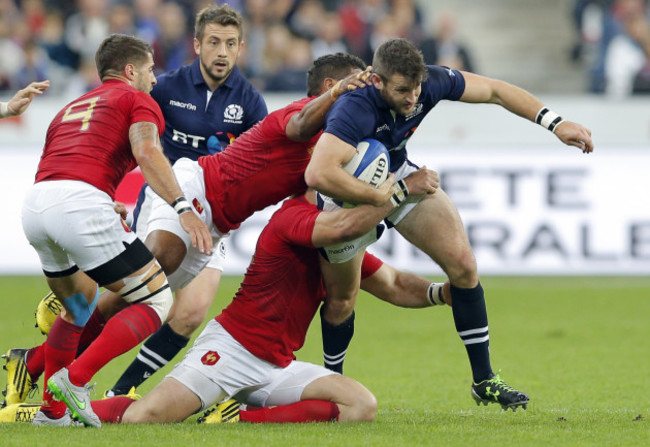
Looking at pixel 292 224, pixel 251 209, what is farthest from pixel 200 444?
pixel 251 209

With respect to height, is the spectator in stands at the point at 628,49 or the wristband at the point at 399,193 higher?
the spectator in stands at the point at 628,49

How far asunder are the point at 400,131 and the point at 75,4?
12.0 m

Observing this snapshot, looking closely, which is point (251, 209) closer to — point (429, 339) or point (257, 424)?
point (257, 424)

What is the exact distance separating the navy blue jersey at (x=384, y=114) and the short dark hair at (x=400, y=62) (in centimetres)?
19

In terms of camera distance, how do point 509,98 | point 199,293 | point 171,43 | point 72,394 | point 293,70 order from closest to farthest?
1. point 72,394
2. point 509,98
3. point 199,293
4. point 293,70
5. point 171,43

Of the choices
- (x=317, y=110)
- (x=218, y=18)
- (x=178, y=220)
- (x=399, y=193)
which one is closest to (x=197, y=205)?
(x=178, y=220)

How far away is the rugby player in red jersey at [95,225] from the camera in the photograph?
5.90 meters

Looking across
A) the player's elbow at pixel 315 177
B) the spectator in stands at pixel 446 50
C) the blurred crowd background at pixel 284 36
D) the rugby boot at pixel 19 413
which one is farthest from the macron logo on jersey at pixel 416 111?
the spectator in stands at pixel 446 50

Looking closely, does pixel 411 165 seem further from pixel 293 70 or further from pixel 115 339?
pixel 293 70

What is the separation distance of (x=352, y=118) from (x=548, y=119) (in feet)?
4.35

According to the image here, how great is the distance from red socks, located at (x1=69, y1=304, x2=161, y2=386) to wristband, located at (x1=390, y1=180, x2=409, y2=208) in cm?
146

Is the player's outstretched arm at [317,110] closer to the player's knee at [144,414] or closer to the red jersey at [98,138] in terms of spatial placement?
the red jersey at [98,138]

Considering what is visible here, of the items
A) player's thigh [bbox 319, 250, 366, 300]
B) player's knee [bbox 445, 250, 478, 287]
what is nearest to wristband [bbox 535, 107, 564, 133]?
player's knee [bbox 445, 250, 478, 287]

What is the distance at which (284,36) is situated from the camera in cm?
1634
